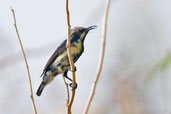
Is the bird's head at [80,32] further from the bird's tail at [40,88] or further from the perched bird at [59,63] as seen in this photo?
the bird's tail at [40,88]

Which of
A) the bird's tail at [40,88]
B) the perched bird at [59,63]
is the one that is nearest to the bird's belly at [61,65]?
the perched bird at [59,63]

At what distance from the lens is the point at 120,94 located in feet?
10.4

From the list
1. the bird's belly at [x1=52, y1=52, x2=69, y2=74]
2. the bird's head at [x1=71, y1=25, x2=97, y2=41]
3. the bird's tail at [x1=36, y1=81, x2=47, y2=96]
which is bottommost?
the bird's tail at [x1=36, y1=81, x2=47, y2=96]

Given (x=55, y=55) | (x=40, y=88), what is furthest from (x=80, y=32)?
(x=40, y=88)

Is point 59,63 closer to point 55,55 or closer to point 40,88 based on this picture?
point 55,55

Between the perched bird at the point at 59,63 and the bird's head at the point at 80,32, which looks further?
the bird's head at the point at 80,32

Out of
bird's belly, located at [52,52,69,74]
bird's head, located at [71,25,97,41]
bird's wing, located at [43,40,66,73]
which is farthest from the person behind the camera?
bird's head, located at [71,25,97,41]

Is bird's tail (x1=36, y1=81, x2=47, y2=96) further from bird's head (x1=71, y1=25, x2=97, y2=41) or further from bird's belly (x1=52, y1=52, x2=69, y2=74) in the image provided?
bird's head (x1=71, y1=25, x2=97, y2=41)

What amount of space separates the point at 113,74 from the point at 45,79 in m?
1.16

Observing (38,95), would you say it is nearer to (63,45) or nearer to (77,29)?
(63,45)

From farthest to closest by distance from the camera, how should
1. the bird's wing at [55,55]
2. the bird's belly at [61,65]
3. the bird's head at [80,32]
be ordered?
the bird's head at [80,32] < the bird's wing at [55,55] < the bird's belly at [61,65]

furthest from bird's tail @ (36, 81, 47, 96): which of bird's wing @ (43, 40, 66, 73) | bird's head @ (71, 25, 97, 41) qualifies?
bird's head @ (71, 25, 97, 41)

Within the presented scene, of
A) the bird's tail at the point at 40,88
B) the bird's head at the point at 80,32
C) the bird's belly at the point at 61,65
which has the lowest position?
the bird's tail at the point at 40,88

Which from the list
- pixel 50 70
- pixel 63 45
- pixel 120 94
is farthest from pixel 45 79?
pixel 120 94
